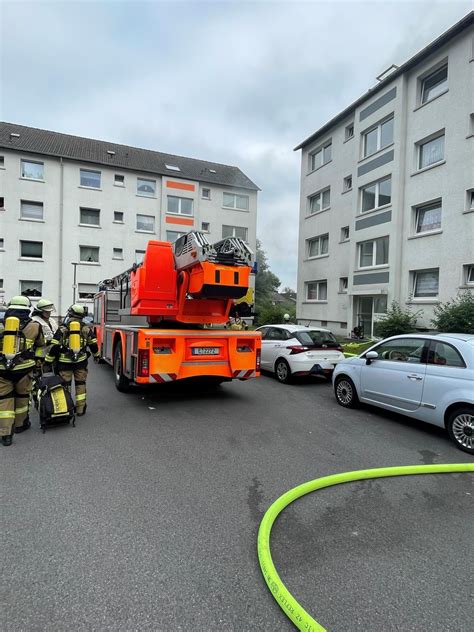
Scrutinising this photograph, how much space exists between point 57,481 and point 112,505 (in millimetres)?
813

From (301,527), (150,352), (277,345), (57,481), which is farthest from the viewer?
(277,345)

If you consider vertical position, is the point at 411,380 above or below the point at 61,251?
below

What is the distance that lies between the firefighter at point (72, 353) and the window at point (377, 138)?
17647mm

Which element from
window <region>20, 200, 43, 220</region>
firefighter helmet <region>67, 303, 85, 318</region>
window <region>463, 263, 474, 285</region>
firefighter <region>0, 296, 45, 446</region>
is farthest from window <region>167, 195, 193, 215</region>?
firefighter <region>0, 296, 45, 446</region>

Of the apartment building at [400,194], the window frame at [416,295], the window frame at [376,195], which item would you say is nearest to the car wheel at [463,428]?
the apartment building at [400,194]

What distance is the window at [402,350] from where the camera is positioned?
5.76m

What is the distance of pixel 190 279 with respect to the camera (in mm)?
6727

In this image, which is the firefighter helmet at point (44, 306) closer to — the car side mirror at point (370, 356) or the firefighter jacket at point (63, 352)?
the firefighter jacket at point (63, 352)

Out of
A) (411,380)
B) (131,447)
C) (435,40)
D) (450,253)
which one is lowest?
(131,447)

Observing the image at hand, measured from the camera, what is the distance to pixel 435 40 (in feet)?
50.4

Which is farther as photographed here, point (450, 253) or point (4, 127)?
point (4, 127)


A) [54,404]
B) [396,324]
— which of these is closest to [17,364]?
[54,404]

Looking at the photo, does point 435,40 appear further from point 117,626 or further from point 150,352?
point 117,626

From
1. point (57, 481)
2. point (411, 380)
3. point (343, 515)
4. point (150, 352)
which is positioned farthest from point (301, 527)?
point (150, 352)
